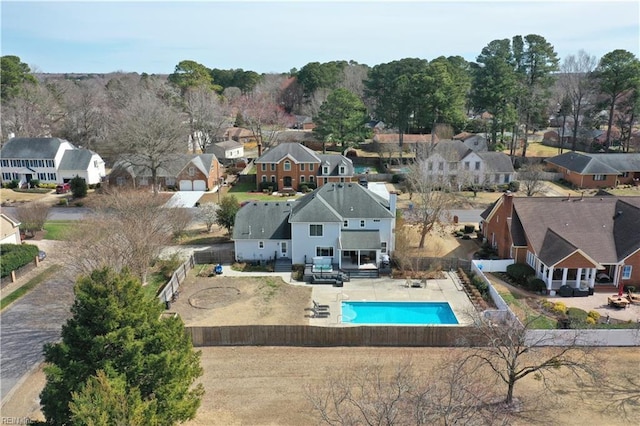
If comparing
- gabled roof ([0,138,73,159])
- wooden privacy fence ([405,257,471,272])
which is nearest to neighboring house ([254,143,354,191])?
gabled roof ([0,138,73,159])

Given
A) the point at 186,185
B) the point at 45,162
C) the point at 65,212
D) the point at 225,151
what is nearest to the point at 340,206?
the point at 186,185

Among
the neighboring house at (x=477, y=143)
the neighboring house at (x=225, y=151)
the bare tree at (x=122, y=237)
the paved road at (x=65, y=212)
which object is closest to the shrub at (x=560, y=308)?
the bare tree at (x=122, y=237)

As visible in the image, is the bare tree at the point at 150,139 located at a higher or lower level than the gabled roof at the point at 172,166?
higher

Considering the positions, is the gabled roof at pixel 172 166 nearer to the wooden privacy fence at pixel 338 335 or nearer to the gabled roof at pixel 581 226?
the wooden privacy fence at pixel 338 335

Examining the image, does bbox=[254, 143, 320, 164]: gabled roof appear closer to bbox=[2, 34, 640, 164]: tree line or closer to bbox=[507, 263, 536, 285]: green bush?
bbox=[2, 34, 640, 164]: tree line

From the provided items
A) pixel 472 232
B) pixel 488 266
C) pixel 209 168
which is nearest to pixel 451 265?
pixel 488 266

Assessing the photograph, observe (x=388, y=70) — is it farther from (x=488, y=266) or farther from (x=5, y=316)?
(x=5, y=316)
